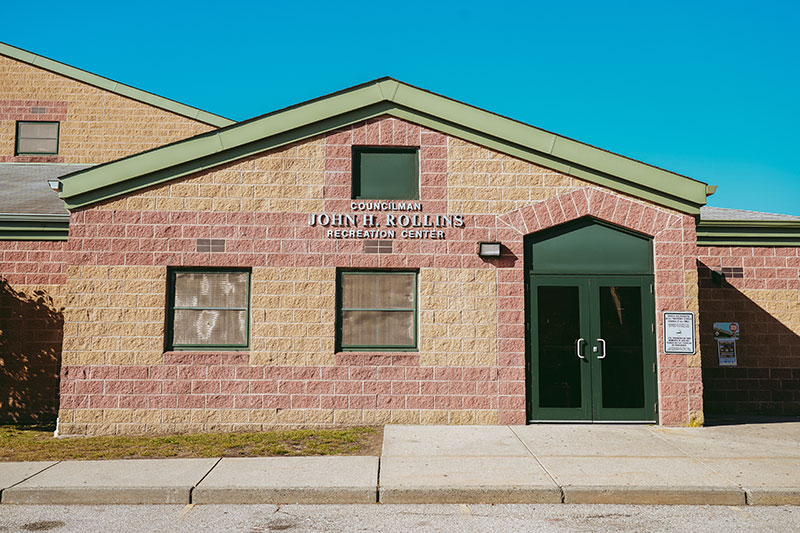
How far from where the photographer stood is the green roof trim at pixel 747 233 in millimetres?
12617

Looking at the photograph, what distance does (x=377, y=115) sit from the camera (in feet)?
36.4

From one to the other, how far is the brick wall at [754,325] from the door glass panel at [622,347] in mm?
2657

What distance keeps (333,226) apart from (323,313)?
4.69ft

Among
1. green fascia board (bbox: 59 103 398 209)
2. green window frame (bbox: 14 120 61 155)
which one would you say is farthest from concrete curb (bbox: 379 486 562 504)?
green window frame (bbox: 14 120 61 155)

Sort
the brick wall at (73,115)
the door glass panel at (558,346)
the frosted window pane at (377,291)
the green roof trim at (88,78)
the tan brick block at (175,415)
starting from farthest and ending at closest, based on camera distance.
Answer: the green roof trim at (88,78) < the brick wall at (73,115) < the frosted window pane at (377,291) < the door glass panel at (558,346) < the tan brick block at (175,415)

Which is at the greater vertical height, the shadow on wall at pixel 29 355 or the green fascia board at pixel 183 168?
the green fascia board at pixel 183 168

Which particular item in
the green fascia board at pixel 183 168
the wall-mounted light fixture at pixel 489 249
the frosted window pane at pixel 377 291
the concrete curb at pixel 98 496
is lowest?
the concrete curb at pixel 98 496

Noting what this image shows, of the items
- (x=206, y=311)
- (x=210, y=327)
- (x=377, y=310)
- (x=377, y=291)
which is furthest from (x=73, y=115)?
(x=377, y=310)

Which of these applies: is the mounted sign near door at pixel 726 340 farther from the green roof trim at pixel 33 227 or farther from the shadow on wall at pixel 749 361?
the green roof trim at pixel 33 227

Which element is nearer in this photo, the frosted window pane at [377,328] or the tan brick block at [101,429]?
the tan brick block at [101,429]

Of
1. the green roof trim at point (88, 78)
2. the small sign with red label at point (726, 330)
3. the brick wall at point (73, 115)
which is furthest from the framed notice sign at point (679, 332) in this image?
the brick wall at point (73, 115)

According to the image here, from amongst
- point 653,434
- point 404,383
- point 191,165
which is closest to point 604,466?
point 653,434

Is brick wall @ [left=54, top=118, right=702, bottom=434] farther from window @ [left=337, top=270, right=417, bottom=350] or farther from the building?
window @ [left=337, top=270, right=417, bottom=350]

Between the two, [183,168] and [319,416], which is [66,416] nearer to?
[319,416]
